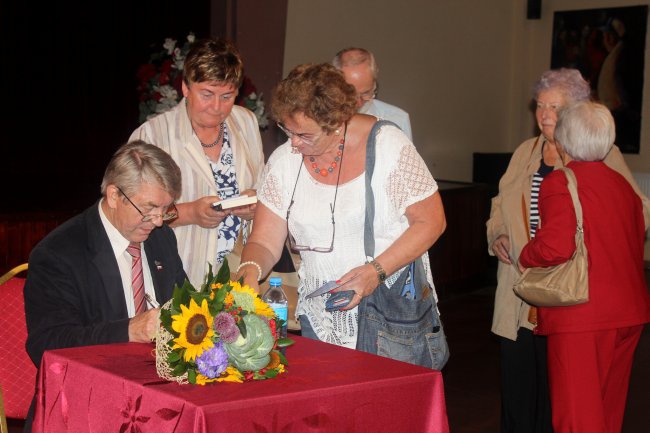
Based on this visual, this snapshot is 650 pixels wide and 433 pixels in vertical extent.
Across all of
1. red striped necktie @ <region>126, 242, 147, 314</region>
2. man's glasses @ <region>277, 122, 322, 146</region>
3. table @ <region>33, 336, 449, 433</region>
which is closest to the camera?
table @ <region>33, 336, 449, 433</region>

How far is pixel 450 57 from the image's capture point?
34.7 feet

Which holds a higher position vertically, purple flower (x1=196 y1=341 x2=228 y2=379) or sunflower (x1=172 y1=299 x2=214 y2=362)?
sunflower (x1=172 y1=299 x2=214 y2=362)

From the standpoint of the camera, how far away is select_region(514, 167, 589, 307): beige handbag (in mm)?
3434

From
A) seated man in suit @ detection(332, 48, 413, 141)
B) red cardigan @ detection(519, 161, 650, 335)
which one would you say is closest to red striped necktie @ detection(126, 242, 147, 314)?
red cardigan @ detection(519, 161, 650, 335)

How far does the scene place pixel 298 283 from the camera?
3562 millimetres

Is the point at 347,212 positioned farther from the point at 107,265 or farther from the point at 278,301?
the point at 107,265

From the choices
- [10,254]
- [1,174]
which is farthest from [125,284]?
[1,174]

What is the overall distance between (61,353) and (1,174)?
477 cm

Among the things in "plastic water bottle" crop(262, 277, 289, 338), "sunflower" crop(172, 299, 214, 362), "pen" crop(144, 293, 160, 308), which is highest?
"sunflower" crop(172, 299, 214, 362)

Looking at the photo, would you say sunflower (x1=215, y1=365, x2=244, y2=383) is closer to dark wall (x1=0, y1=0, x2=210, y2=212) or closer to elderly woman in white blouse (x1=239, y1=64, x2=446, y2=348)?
elderly woman in white blouse (x1=239, y1=64, x2=446, y2=348)

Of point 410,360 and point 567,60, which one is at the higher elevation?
point 567,60

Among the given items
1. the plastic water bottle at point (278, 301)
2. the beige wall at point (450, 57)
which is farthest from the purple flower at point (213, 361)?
the beige wall at point (450, 57)

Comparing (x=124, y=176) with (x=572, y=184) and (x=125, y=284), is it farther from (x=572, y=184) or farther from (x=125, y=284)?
(x=572, y=184)

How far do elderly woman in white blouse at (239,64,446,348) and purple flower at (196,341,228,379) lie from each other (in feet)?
2.33
